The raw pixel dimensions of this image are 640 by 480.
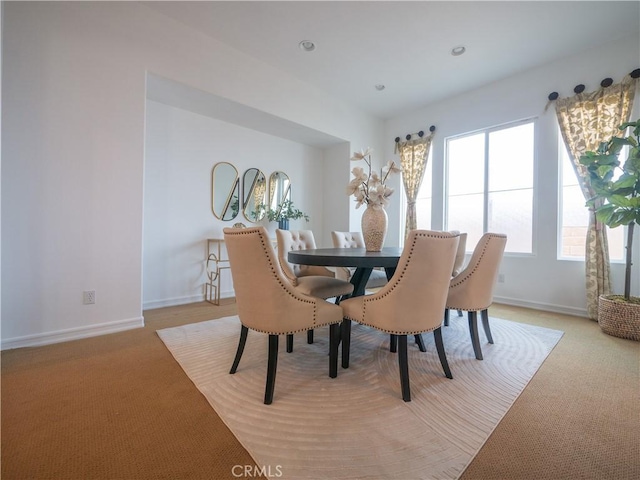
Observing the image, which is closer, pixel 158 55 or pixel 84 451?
pixel 84 451

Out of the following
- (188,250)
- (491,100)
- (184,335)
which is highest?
(491,100)

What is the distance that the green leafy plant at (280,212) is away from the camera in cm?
417

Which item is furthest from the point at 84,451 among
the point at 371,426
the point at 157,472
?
the point at 371,426

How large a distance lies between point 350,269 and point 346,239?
0.39 metres

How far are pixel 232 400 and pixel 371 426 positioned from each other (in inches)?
28.0

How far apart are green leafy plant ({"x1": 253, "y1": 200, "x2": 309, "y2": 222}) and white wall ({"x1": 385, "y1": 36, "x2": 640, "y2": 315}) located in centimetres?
291

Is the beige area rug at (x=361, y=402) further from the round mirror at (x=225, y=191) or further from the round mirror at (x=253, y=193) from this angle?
the round mirror at (x=253, y=193)

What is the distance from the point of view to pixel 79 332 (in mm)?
2277

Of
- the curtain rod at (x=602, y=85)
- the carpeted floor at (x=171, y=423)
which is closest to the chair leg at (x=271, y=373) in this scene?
the carpeted floor at (x=171, y=423)

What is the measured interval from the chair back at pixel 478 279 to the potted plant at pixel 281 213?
274 cm

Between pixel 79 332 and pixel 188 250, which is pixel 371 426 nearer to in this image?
pixel 79 332

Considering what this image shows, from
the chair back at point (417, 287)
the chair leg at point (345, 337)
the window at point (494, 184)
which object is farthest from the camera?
the window at point (494, 184)

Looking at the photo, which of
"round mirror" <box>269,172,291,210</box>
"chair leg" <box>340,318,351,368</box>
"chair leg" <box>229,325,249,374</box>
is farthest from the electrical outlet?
"round mirror" <box>269,172,291,210</box>

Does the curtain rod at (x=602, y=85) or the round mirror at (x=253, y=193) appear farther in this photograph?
the round mirror at (x=253, y=193)
